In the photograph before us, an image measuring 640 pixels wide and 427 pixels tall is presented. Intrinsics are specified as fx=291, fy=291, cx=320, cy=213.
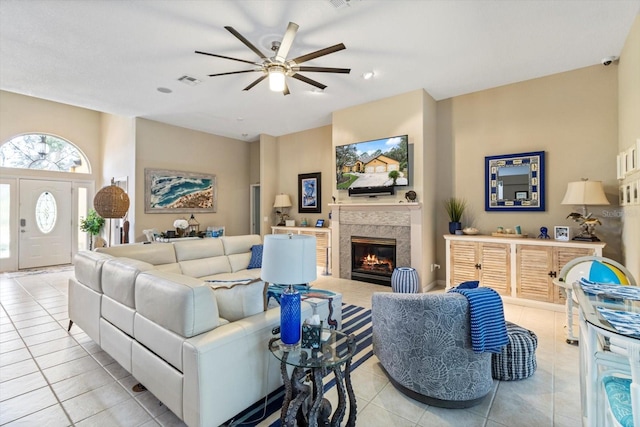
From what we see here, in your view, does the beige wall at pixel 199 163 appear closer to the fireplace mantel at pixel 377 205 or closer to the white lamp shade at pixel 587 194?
the fireplace mantel at pixel 377 205

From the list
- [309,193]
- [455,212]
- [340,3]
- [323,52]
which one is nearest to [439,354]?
[323,52]

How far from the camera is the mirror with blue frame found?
4.39 m

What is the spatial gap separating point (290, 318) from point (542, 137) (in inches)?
187

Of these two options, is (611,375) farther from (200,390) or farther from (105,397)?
(105,397)

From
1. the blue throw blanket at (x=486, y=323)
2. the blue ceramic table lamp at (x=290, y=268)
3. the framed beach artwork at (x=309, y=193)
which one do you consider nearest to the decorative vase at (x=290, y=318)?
the blue ceramic table lamp at (x=290, y=268)

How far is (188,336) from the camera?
5.68 ft

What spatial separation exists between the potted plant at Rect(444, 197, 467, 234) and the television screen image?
0.93 m

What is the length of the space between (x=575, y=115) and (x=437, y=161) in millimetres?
1954

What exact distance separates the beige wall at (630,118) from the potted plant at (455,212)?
1.94m

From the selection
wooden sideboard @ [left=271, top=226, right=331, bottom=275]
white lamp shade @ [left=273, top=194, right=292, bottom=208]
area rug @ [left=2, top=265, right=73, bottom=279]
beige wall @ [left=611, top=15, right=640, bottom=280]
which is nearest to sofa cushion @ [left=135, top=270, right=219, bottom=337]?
beige wall @ [left=611, top=15, right=640, bottom=280]

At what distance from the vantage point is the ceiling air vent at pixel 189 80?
4441 mm

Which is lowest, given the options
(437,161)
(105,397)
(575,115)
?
(105,397)

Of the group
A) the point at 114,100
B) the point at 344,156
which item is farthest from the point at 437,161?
the point at 114,100

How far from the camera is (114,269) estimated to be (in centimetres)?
249
